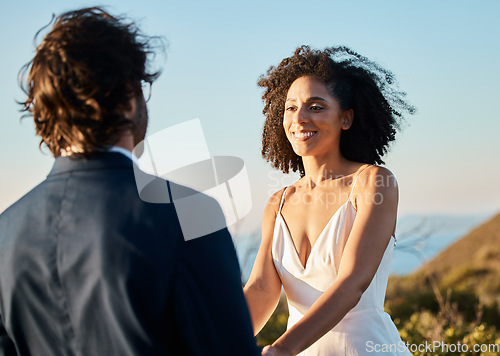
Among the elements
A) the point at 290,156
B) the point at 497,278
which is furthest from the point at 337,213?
the point at 497,278

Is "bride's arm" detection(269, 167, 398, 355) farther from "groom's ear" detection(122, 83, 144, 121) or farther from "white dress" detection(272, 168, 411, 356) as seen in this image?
"groom's ear" detection(122, 83, 144, 121)

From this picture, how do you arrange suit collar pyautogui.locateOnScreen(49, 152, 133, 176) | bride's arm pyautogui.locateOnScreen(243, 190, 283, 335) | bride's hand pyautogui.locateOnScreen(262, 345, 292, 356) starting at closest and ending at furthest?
suit collar pyautogui.locateOnScreen(49, 152, 133, 176) < bride's hand pyautogui.locateOnScreen(262, 345, 292, 356) < bride's arm pyautogui.locateOnScreen(243, 190, 283, 335)

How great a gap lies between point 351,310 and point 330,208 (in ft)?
1.67

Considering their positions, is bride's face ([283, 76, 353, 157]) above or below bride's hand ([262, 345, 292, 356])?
above

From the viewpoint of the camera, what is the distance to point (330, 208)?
286 cm

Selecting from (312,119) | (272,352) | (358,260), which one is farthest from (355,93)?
(272,352)

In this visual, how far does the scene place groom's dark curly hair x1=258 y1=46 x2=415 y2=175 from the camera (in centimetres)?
A: 302

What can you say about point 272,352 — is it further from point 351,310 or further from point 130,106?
point 130,106

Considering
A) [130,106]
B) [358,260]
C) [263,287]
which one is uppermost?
[130,106]

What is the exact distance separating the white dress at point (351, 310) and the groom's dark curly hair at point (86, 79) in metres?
1.43

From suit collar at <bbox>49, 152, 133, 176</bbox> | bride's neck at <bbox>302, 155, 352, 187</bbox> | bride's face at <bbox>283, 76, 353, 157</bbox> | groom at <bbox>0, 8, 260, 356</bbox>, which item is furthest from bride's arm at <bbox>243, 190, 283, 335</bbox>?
suit collar at <bbox>49, 152, 133, 176</bbox>

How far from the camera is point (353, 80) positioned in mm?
3088

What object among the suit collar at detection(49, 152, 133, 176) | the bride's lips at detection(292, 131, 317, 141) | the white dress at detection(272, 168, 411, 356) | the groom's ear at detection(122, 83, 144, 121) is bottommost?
the white dress at detection(272, 168, 411, 356)

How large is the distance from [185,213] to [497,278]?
16349 mm
